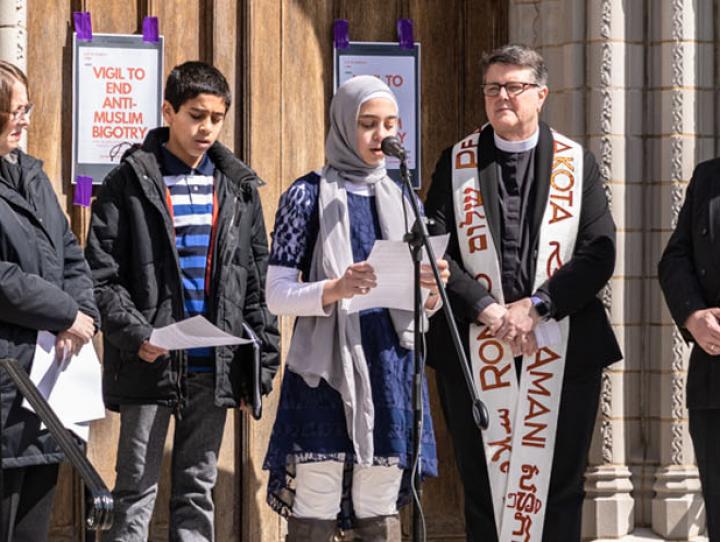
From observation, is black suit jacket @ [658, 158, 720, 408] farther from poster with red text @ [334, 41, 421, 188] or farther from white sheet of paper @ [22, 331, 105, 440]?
white sheet of paper @ [22, 331, 105, 440]

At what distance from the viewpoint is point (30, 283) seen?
4949mm

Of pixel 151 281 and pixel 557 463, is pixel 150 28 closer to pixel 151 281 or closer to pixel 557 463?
pixel 151 281

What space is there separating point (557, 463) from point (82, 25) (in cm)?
273

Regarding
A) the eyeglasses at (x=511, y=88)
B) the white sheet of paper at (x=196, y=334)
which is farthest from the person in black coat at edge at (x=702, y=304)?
the white sheet of paper at (x=196, y=334)

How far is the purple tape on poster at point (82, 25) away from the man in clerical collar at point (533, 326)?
1751mm

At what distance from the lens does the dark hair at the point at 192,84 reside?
5.89 meters

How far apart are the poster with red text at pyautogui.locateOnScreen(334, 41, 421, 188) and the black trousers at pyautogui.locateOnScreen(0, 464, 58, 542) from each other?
2.68 metres

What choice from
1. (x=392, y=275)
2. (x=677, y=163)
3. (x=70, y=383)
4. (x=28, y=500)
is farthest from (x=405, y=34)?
(x=28, y=500)

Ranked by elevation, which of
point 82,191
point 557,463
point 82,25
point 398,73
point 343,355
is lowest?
point 557,463

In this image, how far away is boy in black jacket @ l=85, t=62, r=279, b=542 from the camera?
5734mm

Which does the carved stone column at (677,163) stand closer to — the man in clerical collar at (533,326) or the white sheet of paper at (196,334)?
the man in clerical collar at (533,326)

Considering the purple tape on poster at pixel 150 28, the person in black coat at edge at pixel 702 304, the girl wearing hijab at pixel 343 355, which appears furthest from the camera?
the purple tape on poster at pixel 150 28

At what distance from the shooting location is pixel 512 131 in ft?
19.5

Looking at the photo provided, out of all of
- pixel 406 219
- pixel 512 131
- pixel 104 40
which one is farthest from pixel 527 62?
pixel 104 40
